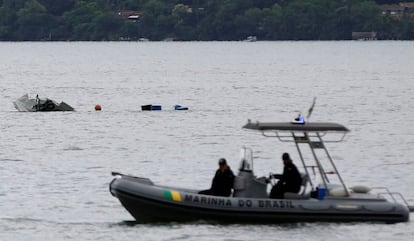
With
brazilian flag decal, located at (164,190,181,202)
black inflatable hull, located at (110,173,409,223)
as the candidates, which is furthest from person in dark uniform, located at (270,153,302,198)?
brazilian flag decal, located at (164,190,181,202)

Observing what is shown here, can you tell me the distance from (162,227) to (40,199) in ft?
22.8

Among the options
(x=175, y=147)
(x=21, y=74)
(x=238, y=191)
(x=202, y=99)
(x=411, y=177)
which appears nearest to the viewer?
(x=238, y=191)

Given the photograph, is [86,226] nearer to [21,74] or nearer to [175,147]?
[175,147]

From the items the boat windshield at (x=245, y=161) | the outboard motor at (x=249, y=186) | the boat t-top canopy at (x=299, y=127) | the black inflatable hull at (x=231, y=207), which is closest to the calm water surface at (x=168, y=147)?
the black inflatable hull at (x=231, y=207)

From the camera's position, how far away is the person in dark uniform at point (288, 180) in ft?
115

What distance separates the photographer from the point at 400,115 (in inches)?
3056

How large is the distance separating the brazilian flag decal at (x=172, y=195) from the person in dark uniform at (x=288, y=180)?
225 cm

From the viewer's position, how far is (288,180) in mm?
35188

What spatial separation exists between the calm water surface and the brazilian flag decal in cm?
78

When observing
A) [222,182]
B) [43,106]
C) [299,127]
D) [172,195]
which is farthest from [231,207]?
[43,106]

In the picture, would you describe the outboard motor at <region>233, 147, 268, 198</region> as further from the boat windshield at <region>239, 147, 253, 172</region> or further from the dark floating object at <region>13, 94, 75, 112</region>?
the dark floating object at <region>13, 94, 75, 112</region>

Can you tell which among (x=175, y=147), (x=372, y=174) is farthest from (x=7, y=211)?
(x=175, y=147)

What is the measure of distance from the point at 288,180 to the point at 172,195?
8.92 ft

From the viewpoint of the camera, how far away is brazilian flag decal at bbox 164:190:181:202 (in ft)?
115
